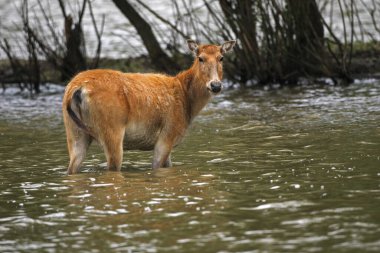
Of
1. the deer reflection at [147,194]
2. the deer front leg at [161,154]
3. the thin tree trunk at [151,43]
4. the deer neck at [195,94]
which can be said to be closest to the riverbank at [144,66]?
the thin tree trunk at [151,43]

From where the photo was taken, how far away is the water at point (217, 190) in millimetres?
6699

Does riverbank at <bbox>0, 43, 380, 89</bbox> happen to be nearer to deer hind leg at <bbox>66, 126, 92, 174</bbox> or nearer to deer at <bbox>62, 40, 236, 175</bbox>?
deer at <bbox>62, 40, 236, 175</bbox>

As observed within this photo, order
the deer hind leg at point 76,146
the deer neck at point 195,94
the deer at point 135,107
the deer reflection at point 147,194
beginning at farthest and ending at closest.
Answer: the deer neck at point 195,94 < the deer hind leg at point 76,146 < the deer at point 135,107 < the deer reflection at point 147,194

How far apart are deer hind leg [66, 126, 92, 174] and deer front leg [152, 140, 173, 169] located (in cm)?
78

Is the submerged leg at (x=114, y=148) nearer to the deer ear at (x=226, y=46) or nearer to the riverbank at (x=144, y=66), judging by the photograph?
the deer ear at (x=226, y=46)

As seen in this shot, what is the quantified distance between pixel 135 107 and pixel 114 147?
0.54m

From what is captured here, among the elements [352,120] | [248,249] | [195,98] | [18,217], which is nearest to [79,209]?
[18,217]

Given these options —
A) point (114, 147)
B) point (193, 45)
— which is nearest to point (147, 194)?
point (114, 147)

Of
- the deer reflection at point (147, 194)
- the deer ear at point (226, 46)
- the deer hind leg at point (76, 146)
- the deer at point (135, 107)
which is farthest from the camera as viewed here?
the deer ear at point (226, 46)

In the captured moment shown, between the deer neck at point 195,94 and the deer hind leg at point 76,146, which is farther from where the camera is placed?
the deer neck at point 195,94

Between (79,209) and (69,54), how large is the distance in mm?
10084

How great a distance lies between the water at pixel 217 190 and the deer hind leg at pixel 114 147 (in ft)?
0.36

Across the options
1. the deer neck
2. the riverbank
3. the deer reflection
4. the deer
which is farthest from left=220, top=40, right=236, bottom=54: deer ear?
the riverbank

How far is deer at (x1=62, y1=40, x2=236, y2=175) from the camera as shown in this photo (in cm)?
917
